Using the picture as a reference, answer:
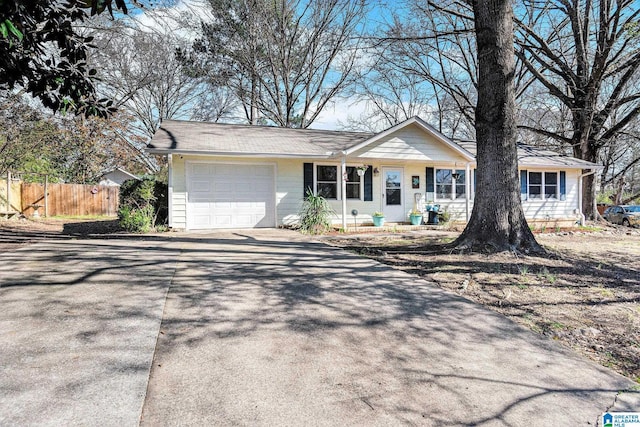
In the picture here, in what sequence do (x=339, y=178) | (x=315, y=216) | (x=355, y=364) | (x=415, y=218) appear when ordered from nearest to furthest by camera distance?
(x=355, y=364), (x=315, y=216), (x=339, y=178), (x=415, y=218)

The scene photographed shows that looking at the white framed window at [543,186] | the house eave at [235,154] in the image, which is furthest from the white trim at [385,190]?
the white framed window at [543,186]

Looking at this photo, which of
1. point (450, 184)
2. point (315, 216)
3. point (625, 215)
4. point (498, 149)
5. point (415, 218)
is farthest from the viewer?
point (625, 215)

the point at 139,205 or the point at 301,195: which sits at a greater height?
the point at 301,195

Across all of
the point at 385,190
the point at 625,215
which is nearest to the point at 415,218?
the point at 385,190

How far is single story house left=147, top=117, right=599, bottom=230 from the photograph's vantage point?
10820 millimetres

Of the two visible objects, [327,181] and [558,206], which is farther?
[558,206]

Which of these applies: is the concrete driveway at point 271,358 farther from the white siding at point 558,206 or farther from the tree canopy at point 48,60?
the white siding at point 558,206

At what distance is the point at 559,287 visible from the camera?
483 cm

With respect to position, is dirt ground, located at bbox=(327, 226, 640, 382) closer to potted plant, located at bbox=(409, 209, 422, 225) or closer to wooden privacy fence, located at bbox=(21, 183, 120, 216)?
potted plant, located at bbox=(409, 209, 422, 225)

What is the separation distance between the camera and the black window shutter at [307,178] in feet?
39.2

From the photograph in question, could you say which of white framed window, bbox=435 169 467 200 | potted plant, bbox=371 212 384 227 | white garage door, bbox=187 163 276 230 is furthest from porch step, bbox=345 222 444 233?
white garage door, bbox=187 163 276 230

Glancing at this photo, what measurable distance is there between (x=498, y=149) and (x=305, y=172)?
658 cm

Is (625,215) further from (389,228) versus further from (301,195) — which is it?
(301,195)

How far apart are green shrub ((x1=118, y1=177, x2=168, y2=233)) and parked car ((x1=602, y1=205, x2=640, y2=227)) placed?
21520 millimetres
